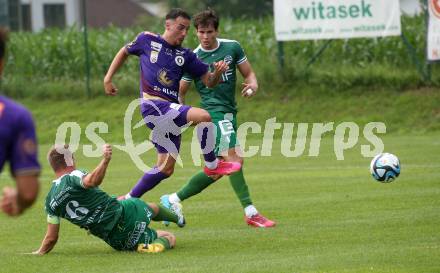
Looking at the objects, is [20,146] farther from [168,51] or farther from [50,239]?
[168,51]

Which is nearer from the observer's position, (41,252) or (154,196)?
(41,252)

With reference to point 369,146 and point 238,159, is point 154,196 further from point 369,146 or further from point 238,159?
point 369,146

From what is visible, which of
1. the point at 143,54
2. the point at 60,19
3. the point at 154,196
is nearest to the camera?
the point at 143,54

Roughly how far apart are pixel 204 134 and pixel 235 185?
0.65 metres

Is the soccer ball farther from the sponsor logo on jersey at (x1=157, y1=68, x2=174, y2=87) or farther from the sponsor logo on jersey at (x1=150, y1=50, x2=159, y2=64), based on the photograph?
the sponsor logo on jersey at (x1=150, y1=50, x2=159, y2=64)

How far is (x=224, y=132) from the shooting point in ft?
38.0

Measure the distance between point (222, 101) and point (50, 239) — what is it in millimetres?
3071

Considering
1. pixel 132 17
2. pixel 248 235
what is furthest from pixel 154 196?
pixel 132 17

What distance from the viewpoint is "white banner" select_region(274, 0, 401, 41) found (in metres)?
24.7

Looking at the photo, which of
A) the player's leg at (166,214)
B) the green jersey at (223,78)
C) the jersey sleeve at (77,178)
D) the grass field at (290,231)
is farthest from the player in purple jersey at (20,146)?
the green jersey at (223,78)

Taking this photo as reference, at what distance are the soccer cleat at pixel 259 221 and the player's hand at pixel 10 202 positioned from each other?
18.9 ft

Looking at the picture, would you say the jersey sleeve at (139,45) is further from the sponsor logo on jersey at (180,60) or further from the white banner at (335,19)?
the white banner at (335,19)

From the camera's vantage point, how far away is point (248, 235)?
10.5 metres

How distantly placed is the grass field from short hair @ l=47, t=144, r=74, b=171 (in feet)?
2.70
